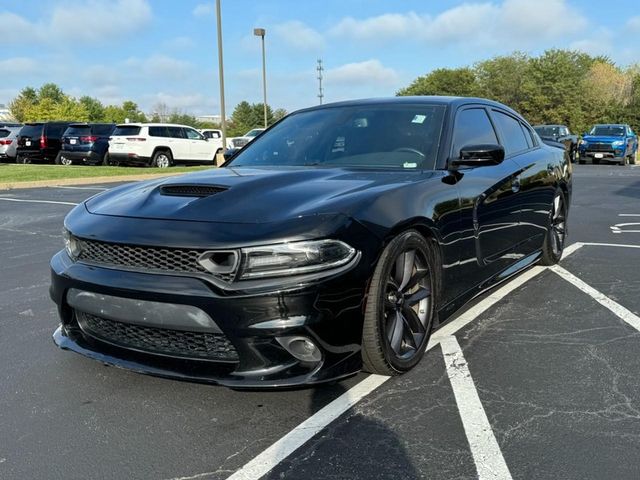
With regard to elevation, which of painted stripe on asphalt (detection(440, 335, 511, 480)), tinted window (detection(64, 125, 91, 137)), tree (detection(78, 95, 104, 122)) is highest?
tree (detection(78, 95, 104, 122))

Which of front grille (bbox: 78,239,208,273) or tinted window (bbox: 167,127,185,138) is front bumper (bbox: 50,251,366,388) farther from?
tinted window (bbox: 167,127,185,138)

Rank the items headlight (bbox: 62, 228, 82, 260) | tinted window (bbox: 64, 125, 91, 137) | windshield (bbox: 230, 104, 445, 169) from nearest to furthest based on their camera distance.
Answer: headlight (bbox: 62, 228, 82, 260)
windshield (bbox: 230, 104, 445, 169)
tinted window (bbox: 64, 125, 91, 137)

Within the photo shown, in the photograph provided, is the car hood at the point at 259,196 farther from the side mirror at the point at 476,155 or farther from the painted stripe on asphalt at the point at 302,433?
the painted stripe on asphalt at the point at 302,433

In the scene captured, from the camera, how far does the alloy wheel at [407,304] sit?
318 centimetres

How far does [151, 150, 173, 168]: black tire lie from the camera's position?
68.6 feet

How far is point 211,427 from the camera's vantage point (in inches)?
108

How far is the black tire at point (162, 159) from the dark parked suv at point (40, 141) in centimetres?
586


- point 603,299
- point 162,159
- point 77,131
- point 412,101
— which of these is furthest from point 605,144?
point 412,101

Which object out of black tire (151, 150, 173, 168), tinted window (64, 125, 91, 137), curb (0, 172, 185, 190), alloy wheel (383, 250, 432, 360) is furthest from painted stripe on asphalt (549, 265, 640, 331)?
tinted window (64, 125, 91, 137)

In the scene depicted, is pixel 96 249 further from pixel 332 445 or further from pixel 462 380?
pixel 462 380

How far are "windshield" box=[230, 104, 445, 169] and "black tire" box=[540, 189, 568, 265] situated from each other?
226 centimetres

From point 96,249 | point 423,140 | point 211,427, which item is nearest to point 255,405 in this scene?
point 211,427

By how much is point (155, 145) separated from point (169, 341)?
750 inches

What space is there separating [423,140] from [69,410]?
2.63 m
